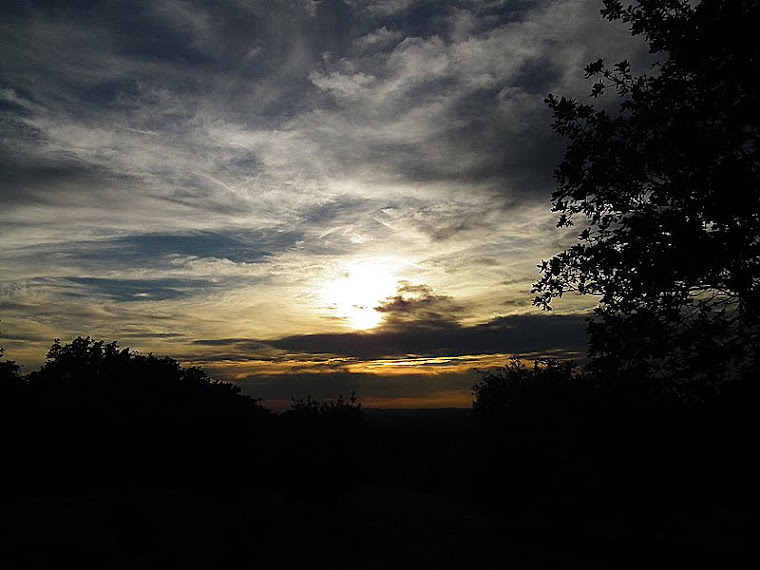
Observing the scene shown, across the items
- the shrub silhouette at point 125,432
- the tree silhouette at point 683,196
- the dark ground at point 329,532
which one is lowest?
the dark ground at point 329,532

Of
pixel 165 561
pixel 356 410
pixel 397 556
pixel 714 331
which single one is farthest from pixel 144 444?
pixel 714 331

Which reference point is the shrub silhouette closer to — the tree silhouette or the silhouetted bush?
the silhouetted bush

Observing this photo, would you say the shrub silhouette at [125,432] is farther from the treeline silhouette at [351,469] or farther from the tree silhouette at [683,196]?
the tree silhouette at [683,196]

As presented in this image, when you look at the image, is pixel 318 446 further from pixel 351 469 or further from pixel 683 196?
pixel 683 196

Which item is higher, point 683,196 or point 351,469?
point 683,196

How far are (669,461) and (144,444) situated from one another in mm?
17364

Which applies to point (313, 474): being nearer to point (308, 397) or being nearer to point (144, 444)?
point (308, 397)

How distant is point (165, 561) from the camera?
1159 centimetres

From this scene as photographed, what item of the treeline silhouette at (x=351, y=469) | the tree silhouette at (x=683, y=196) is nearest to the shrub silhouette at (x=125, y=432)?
the treeline silhouette at (x=351, y=469)

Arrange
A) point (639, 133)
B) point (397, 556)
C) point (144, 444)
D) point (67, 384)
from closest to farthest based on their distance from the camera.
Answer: point (397, 556) → point (639, 133) → point (144, 444) → point (67, 384)

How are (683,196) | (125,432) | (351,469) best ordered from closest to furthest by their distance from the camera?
(683,196) → (125,432) → (351,469)

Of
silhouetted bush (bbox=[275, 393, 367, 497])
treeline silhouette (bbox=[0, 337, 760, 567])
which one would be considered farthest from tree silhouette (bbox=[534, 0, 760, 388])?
silhouetted bush (bbox=[275, 393, 367, 497])

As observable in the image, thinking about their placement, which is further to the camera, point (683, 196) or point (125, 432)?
point (125, 432)

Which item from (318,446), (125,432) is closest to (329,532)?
(318,446)
